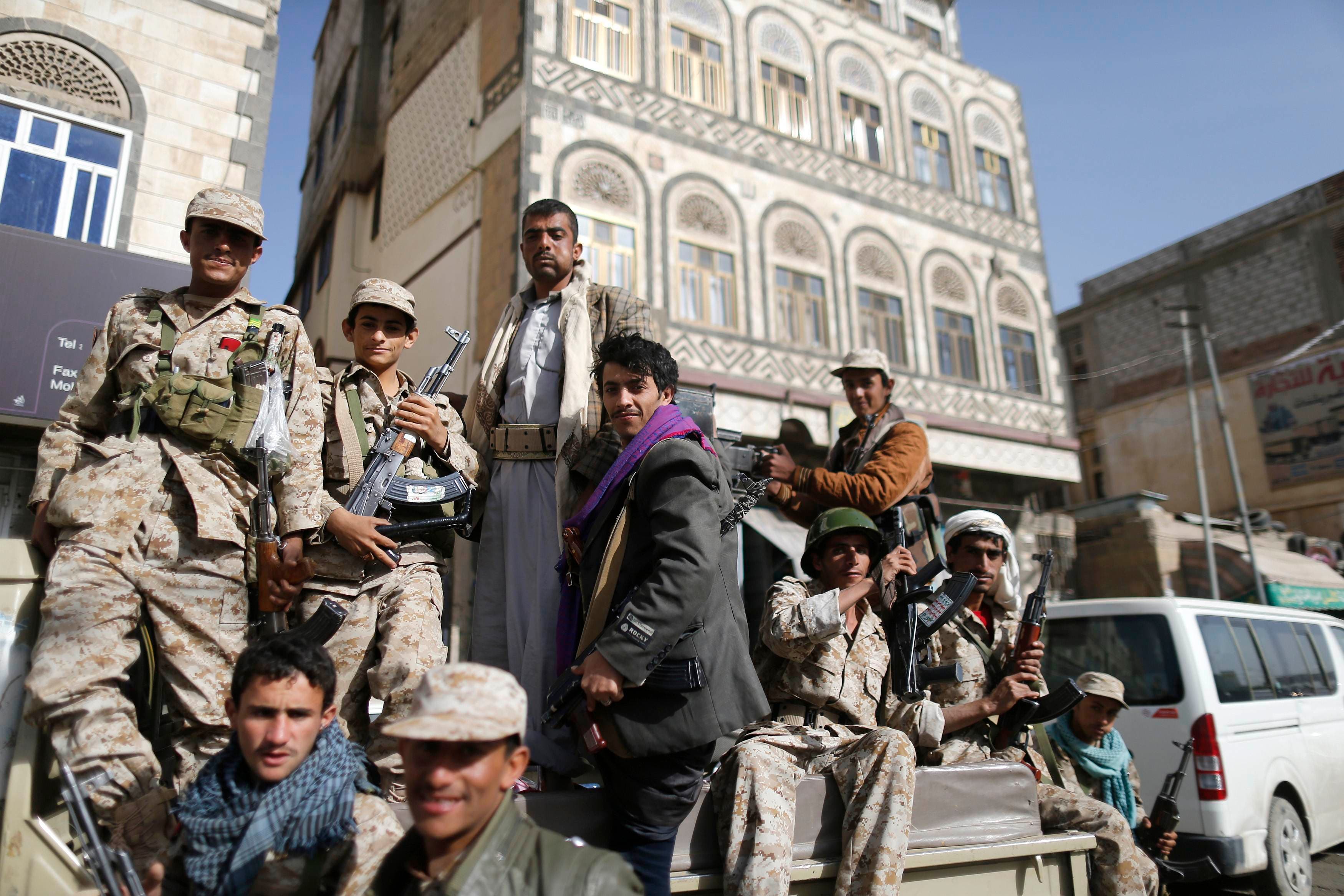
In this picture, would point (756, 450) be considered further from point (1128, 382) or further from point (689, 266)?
point (1128, 382)

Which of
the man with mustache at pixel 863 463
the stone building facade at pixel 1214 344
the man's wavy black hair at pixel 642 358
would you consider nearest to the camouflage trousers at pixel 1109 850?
the man with mustache at pixel 863 463

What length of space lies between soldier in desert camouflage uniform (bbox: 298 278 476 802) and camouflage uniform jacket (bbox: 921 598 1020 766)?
2341 mm

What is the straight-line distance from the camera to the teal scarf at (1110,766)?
4473 mm

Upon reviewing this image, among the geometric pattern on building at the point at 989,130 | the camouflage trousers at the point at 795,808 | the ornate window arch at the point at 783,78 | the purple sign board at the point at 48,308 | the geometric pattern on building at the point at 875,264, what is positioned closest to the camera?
the camouflage trousers at the point at 795,808

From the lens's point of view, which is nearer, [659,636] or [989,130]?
[659,636]

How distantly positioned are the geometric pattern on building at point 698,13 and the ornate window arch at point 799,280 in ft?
11.2

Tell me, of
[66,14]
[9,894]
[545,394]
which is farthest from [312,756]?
[66,14]

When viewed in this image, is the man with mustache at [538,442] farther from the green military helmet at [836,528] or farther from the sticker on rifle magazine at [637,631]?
the green military helmet at [836,528]

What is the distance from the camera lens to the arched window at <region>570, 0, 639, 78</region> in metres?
12.9

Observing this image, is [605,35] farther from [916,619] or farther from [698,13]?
[916,619]

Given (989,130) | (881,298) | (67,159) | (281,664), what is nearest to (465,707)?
(281,664)

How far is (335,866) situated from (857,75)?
1708cm

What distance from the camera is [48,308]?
600cm

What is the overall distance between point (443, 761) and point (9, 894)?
1.32m
